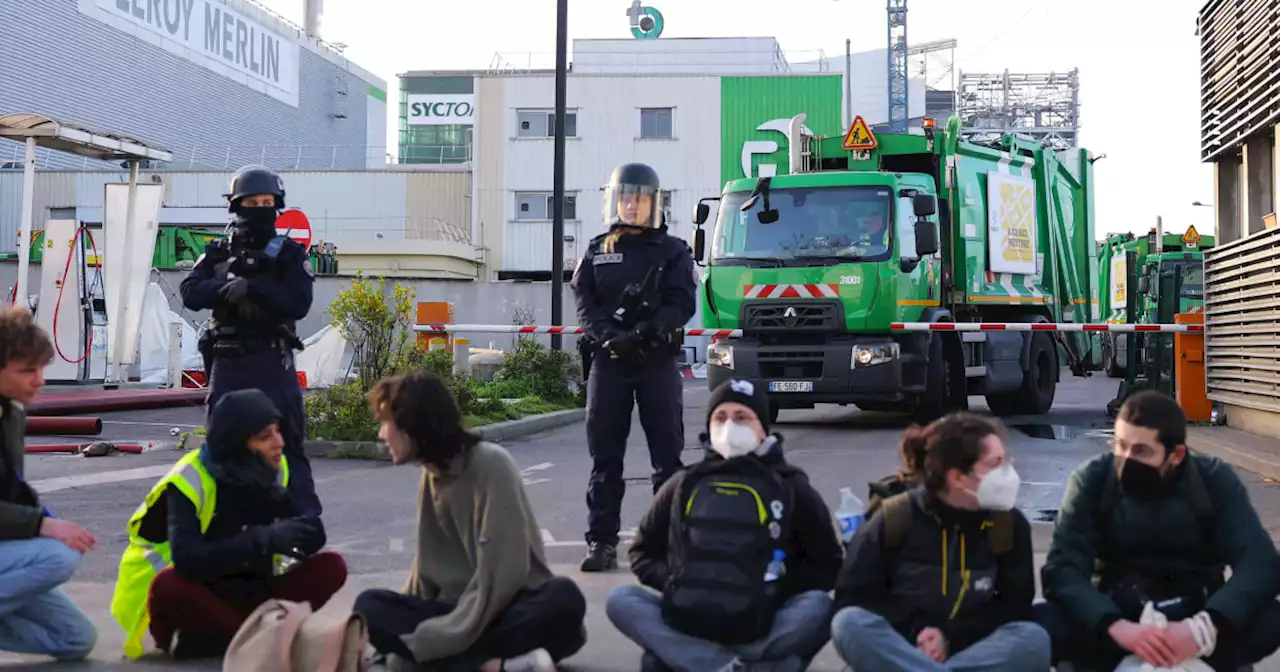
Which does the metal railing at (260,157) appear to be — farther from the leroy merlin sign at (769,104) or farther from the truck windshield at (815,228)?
the truck windshield at (815,228)

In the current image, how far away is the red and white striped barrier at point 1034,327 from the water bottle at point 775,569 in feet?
34.1

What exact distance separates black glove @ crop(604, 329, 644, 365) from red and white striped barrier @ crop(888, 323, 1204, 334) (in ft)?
27.5

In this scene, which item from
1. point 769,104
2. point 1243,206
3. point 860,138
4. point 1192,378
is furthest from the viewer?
point 769,104

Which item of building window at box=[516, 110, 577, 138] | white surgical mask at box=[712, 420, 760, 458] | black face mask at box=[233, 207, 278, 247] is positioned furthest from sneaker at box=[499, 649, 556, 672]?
building window at box=[516, 110, 577, 138]

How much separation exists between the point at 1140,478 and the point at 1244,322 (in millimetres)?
9998

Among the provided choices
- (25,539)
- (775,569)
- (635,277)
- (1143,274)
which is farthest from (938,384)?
(25,539)

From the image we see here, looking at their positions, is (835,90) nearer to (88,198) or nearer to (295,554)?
(88,198)

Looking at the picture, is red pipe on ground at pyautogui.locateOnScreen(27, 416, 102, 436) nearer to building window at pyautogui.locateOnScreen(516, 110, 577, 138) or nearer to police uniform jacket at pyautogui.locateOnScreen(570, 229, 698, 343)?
police uniform jacket at pyautogui.locateOnScreen(570, 229, 698, 343)

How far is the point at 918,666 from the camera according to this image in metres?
4.20

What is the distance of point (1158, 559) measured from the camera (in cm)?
447

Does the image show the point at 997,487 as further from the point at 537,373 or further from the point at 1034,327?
the point at 537,373

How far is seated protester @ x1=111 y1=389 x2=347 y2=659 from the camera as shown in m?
4.79

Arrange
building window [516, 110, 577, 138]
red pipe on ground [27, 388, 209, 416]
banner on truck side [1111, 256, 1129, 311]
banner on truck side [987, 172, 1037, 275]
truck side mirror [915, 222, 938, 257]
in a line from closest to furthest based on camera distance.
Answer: truck side mirror [915, 222, 938, 257], red pipe on ground [27, 388, 209, 416], banner on truck side [987, 172, 1037, 275], banner on truck side [1111, 256, 1129, 311], building window [516, 110, 577, 138]

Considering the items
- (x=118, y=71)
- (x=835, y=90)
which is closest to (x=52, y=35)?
(x=118, y=71)
